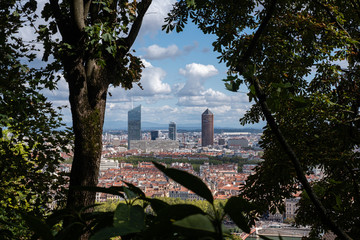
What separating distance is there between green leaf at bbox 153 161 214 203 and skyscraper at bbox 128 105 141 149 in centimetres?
8510

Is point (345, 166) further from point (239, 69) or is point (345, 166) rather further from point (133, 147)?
point (133, 147)

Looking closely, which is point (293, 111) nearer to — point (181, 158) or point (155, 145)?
point (181, 158)

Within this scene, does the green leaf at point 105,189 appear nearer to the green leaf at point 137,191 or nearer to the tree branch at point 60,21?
the green leaf at point 137,191

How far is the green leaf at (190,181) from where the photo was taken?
0.35 meters

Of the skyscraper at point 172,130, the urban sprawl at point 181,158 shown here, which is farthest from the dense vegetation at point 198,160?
the skyscraper at point 172,130

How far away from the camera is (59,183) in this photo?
317 cm

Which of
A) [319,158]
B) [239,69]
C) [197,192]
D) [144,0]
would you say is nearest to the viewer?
[197,192]

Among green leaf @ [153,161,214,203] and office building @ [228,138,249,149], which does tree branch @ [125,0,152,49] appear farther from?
office building @ [228,138,249,149]

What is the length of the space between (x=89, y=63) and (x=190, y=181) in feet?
8.35

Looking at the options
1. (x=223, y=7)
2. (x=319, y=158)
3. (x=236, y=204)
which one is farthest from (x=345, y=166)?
(x=236, y=204)

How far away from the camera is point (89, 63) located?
270 centimetres

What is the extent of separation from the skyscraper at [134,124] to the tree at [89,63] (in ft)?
271

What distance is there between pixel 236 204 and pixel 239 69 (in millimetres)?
706

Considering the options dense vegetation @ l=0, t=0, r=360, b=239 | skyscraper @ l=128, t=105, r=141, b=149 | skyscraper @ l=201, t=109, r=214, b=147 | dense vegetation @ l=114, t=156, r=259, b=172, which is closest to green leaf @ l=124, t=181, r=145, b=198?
dense vegetation @ l=0, t=0, r=360, b=239
